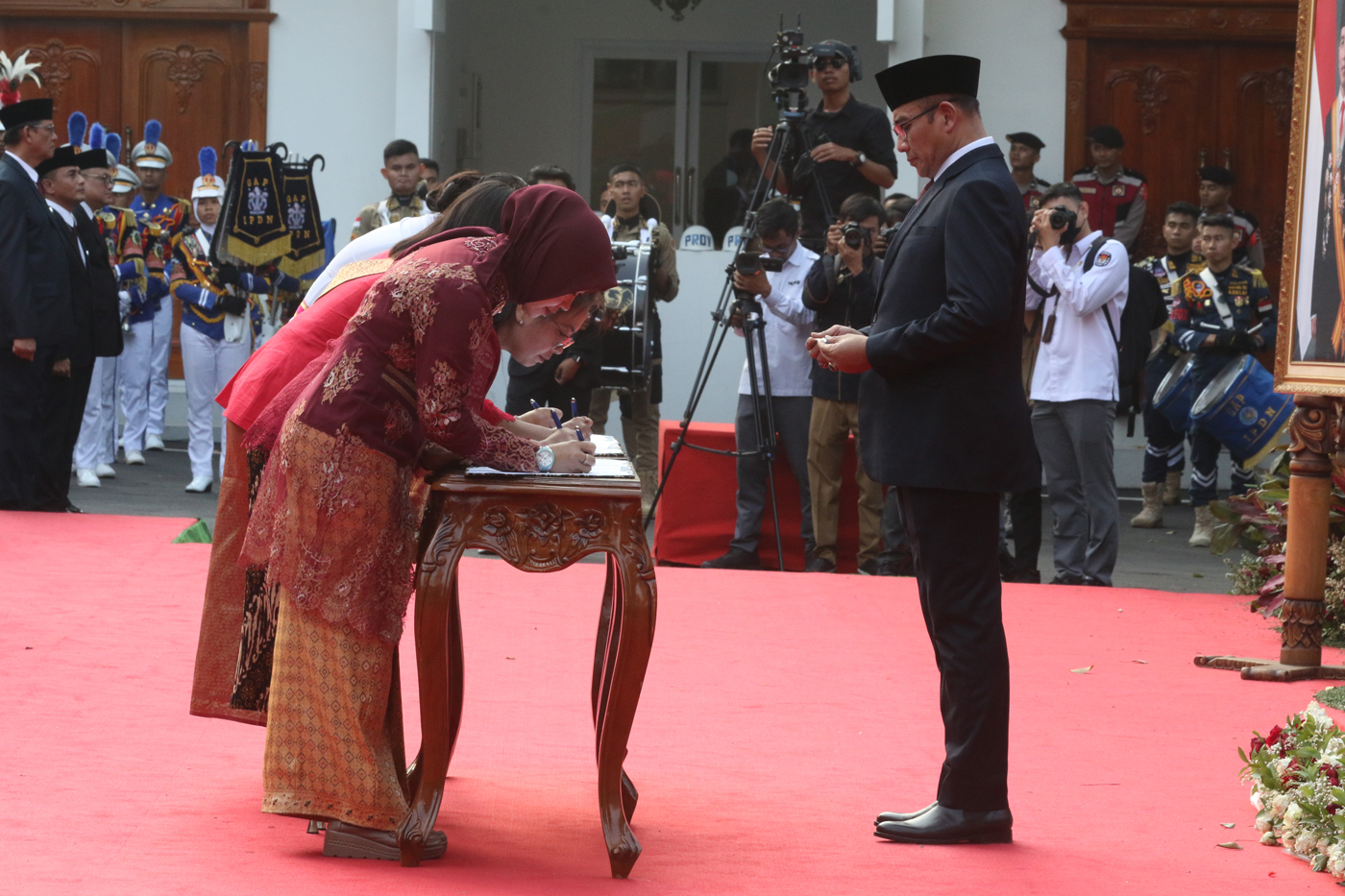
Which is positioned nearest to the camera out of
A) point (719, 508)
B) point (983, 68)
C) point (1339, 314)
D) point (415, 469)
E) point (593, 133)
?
point (415, 469)

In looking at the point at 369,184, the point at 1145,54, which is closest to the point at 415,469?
the point at 369,184

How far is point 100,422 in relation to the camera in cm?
802

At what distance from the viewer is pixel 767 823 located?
108 inches

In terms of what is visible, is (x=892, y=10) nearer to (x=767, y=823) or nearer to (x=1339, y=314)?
(x=1339, y=314)

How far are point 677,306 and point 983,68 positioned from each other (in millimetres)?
2373

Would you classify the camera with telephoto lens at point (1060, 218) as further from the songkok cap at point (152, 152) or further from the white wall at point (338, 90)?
the songkok cap at point (152, 152)

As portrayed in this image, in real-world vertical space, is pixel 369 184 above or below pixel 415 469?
above

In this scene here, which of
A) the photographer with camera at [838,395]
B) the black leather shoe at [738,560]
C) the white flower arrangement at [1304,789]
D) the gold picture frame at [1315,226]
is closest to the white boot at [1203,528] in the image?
the photographer with camera at [838,395]

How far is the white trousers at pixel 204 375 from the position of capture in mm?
7738

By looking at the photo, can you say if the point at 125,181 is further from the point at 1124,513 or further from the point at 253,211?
the point at 1124,513

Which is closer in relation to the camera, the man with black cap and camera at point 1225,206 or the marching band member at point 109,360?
the marching band member at point 109,360

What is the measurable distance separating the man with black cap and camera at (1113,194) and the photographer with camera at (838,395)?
310 centimetres

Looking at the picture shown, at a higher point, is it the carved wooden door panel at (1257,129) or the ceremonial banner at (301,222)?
the carved wooden door panel at (1257,129)

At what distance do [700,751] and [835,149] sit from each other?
142 inches
